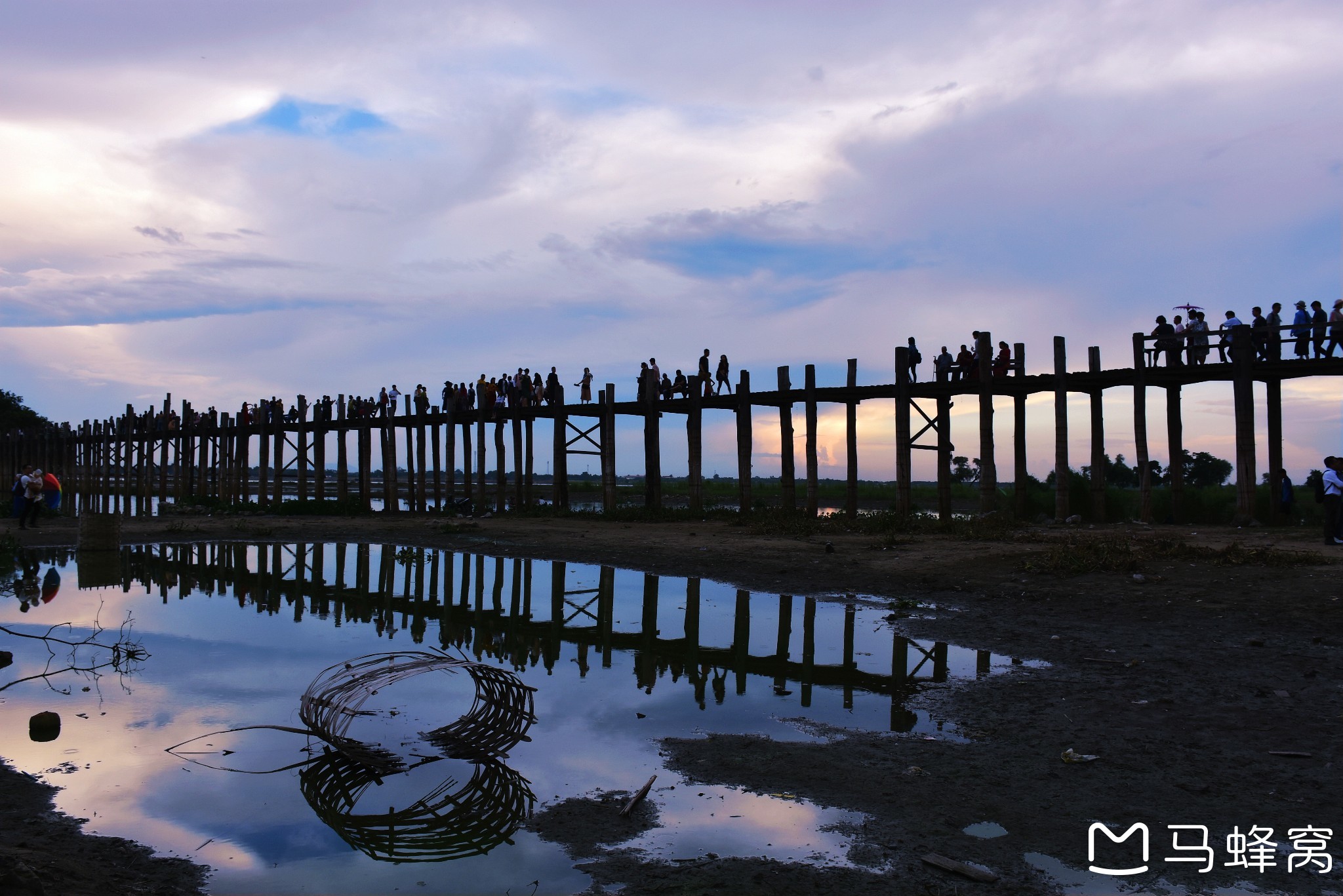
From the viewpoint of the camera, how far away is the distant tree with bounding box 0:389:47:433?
66750mm

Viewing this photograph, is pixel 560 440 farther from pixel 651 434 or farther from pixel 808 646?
pixel 808 646

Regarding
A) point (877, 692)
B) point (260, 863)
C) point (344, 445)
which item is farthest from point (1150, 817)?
point (344, 445)

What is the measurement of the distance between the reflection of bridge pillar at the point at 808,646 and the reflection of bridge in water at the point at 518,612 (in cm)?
2

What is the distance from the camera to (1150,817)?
4.93 metres

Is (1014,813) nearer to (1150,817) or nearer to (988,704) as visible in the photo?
(1150,817)

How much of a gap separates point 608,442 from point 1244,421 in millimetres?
14975

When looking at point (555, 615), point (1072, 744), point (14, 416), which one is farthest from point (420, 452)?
point (14, 416)

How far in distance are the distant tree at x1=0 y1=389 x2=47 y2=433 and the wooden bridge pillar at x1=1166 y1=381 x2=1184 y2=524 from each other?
7411cm

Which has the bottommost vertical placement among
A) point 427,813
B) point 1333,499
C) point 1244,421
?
point 427,813

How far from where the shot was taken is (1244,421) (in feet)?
51.7

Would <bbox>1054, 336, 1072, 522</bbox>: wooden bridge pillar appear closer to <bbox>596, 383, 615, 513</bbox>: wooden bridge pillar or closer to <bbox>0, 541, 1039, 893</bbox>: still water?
<bbox>0, 541, 1039, 893</bbox>: still water

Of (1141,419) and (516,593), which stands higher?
(1141,419)

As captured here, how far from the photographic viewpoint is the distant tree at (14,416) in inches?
2628

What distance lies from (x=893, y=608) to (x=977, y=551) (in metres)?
3.46
